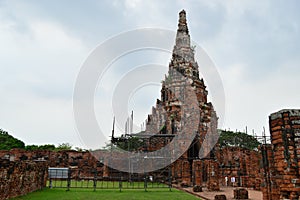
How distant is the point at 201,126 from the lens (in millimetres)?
29297

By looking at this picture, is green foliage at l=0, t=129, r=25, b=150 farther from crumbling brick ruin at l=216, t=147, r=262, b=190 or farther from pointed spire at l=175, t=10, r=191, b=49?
crumbling brick ruin at l=216, t=147, r=262, b=190

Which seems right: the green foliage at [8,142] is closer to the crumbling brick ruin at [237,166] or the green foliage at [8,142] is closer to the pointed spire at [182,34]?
the pointed spire at [182,34]

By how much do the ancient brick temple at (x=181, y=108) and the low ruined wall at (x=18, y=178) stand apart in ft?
39.4

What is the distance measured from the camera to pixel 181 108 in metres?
30.9

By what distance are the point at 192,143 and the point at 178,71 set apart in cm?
1214

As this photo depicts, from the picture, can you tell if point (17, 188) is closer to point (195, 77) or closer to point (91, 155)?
point (91, 155)

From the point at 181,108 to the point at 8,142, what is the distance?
27.2 meters

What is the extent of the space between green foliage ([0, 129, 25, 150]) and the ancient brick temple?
20499 millimetres

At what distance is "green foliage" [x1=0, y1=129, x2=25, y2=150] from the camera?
38.5m

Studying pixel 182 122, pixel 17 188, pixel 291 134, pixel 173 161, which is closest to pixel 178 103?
pixel 182 122

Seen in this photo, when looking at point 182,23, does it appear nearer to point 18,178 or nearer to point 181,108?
point 181,108

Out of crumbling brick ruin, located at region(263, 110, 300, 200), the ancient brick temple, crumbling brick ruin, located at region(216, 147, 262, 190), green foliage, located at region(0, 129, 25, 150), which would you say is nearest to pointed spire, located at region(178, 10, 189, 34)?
the ancient brick temple

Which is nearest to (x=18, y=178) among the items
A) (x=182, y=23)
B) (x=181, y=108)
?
(x=181, y=108)

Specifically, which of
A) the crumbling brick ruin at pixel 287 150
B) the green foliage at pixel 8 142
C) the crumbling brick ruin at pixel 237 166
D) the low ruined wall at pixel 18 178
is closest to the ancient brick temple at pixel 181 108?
the crumbling brick ruin at pixel 237 166
